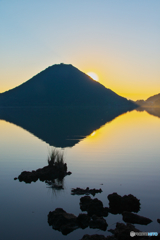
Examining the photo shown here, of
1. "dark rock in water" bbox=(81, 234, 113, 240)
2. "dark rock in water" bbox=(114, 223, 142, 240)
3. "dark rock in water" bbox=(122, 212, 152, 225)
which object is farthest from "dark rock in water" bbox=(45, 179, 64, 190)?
"dark rock in water" bbox=(114, 223, 142, 240)

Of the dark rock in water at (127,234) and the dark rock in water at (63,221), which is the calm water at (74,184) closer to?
the dark rock in water at (63,221)

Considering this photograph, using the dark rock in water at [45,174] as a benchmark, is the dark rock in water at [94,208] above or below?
below

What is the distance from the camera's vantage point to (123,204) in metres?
7.74

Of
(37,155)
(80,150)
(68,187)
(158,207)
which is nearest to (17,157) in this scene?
(37,155)

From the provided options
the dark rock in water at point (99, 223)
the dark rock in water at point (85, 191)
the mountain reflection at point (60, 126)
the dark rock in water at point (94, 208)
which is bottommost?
the dark rock in water at point (99, 223)

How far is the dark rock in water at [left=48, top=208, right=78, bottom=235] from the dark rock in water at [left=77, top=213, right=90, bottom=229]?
106mm

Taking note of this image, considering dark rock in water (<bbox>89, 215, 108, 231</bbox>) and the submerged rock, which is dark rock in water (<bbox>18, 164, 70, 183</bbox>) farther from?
dark rock in water (<bbox>89, 215, 108, 231</bbox>)

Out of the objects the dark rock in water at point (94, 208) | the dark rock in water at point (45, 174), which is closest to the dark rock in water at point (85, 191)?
the dark rock in water at point (94, 208)

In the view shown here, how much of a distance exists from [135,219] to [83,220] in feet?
4.63

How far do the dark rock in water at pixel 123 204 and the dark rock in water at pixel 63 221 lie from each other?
4.65ft

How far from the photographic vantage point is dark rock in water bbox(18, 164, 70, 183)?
10484 mm

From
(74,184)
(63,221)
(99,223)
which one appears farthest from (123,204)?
(74,184)

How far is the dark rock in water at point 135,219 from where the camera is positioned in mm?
6793

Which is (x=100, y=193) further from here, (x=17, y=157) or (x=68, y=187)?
(x=17, y=157)
